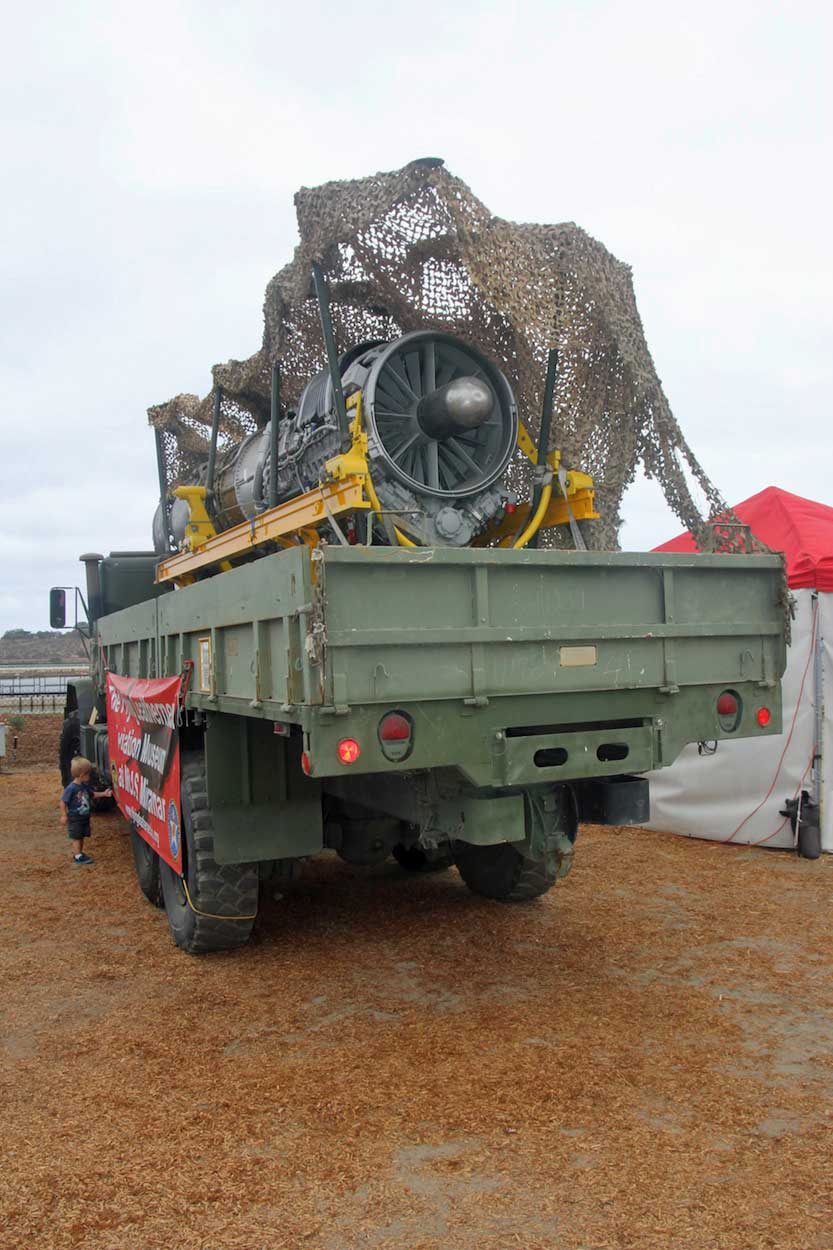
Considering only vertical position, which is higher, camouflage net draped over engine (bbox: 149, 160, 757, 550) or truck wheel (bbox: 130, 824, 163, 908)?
camouflage net draped over engine (bbox: 149, 160, 757, 550)

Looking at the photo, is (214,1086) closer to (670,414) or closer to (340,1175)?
(340,1175)

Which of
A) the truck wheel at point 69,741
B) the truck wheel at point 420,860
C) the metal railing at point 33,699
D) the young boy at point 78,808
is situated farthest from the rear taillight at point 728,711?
the metal railing at point 33,699

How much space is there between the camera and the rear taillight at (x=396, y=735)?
4.03 meters

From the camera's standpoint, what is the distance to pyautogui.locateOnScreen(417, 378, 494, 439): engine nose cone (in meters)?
5.77

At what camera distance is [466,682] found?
4191 millimetres

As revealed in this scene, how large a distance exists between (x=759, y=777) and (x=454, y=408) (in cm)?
484

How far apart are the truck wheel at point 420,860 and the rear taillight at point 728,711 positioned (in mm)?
2543

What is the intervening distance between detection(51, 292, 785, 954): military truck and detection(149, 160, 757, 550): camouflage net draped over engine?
29 centimetres

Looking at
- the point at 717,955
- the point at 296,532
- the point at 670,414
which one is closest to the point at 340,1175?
the point at 717,955

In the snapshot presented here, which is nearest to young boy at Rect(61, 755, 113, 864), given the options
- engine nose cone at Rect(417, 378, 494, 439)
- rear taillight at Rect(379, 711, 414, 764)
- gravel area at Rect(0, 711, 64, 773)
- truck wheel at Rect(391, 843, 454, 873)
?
truck wheel at Rect(391, 843, 454, 873)

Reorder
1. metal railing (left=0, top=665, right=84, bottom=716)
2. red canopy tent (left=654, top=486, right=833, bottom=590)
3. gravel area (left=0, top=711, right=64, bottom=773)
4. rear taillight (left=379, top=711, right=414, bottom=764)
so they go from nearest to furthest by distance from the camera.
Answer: rear taillight (left=379, top=711, right=414, bottom=764), red canopy tent (left=654, top=486, right=833, bottom=590), gravel area (left=0, top=711, right=64, bottom=773), metal railing (left=0, top=665, right=84, bottom=716)

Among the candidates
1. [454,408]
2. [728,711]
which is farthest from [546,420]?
[728,711]

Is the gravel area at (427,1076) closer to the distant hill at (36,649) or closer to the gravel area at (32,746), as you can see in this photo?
the gravel area at (32,746)

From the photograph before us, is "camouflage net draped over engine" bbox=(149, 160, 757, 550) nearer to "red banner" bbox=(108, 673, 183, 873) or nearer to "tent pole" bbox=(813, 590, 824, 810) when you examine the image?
"red banner" bbox=(108, 673, 183, 873)
